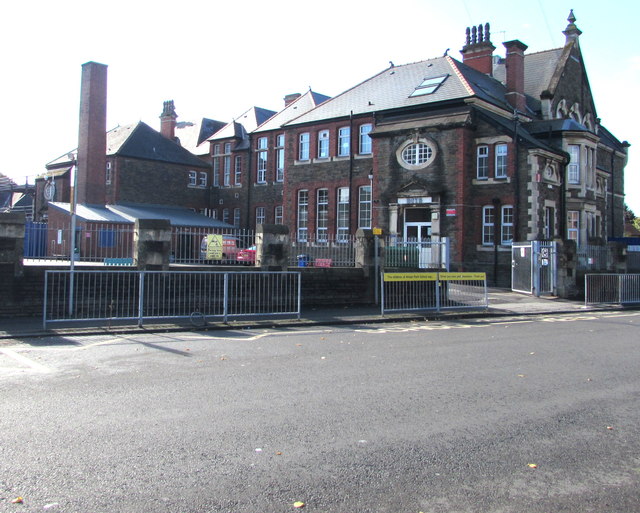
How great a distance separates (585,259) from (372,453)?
78.0ft

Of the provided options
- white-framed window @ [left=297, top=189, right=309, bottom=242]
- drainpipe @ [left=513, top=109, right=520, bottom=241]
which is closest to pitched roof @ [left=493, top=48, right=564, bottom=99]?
drainpipe @ [left=513, top=109, right=520, bottom=241]

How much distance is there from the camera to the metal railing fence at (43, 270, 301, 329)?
13.2m

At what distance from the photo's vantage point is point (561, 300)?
72.9 ft

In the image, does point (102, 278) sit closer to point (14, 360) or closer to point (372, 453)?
point (14, 360)

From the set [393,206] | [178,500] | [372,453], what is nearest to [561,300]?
[393,206]

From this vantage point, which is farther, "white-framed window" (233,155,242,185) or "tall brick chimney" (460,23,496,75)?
"white-framed window" (233,155,242,185)

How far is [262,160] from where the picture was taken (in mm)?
44031

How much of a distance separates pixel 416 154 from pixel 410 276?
1643 centimetres

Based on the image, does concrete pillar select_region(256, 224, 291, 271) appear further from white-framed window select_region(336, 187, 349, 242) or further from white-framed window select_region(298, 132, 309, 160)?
white-framed window select_region(298, 132, 309, 160)

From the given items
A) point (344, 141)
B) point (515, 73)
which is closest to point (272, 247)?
point (344, 141)

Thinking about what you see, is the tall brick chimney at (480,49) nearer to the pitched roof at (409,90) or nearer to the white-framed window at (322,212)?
the pitched roof at (409,90)

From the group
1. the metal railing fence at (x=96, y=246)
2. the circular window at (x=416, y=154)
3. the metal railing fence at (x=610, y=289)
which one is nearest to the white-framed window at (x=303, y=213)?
the circular window at (x=416, y=154)

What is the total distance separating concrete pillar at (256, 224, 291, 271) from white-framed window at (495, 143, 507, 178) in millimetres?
16715

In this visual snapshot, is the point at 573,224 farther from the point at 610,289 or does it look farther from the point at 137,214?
the point at 137,214
